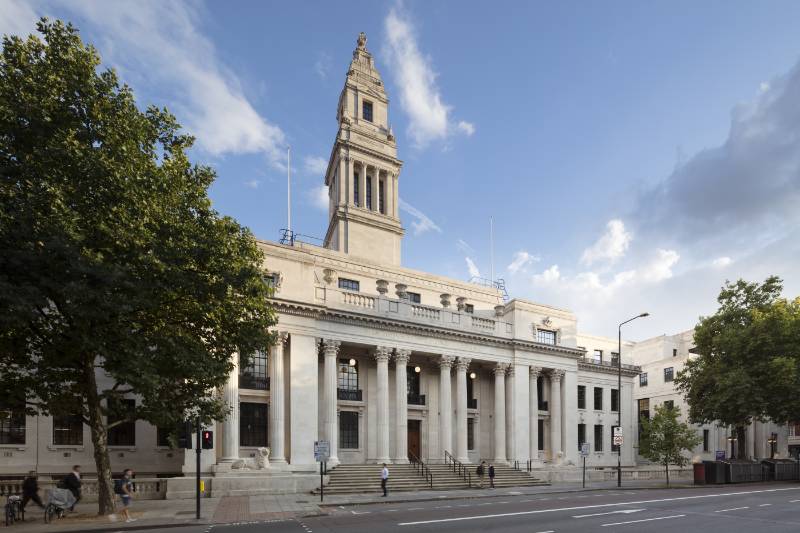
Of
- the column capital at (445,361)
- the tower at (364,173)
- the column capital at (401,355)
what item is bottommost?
the column capital at (445,361)

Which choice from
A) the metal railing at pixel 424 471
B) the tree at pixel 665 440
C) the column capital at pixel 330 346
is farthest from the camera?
the tree at pixel 665 440

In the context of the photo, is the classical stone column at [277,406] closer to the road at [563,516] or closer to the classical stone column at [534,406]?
the road at [563,516]

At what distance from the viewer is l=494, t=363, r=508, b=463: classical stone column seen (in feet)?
131

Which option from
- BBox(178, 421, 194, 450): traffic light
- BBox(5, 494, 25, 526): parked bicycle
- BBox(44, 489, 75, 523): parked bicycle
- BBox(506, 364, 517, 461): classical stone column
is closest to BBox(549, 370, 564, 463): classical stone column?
BBox(506, 364, 517, 461): classical stone column

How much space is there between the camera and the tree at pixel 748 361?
39188 mm

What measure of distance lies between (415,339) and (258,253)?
17.5 meters

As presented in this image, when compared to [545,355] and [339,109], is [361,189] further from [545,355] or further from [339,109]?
[545,355]

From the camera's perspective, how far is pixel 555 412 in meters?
43.1

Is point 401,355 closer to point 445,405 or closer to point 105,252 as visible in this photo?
point 445,405

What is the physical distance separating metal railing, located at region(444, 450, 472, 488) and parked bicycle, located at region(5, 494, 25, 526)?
23473 mm

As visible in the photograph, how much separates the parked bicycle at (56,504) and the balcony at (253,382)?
42.1 ft

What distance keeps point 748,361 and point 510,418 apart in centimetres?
1939

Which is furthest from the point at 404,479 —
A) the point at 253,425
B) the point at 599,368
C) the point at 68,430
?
the point at 599,368

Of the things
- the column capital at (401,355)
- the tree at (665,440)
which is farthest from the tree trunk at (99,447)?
the tree at (665,440)
